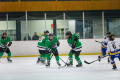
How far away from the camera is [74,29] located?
10.9 metres

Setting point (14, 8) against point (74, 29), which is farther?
point (14, 8)

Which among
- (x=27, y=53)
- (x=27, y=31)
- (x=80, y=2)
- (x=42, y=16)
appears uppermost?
(x=80, y=2)

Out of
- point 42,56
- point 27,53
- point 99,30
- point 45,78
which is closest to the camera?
point 45,78

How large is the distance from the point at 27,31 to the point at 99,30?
3583 mm

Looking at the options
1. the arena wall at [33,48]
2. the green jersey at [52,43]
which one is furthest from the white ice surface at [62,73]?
the arena wall at [33,48]

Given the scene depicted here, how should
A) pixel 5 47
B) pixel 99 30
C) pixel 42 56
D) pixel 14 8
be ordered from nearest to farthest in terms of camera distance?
1. pixel 42 56
2. pixel 5 47
3. pixel 99 30
4. pixel 14 8

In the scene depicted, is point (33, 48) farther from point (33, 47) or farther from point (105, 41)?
point (105, 41)

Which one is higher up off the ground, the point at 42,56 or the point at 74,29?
the point at 74,29

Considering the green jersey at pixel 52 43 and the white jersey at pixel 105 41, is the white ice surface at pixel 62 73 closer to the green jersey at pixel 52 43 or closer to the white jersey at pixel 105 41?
the green jersey at pixel 52 43

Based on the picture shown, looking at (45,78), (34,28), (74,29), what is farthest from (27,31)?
(45,78)

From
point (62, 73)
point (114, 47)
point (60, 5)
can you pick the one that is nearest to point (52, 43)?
point (62, 73)

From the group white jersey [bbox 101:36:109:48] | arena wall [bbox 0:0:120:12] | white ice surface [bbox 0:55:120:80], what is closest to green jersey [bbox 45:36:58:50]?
white ice surface [bbox 0:55:120:80]

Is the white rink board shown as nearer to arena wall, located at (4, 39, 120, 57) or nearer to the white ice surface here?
arena wall, located at (4, 39, 120, 57)

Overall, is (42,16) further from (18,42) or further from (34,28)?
(18,42)
